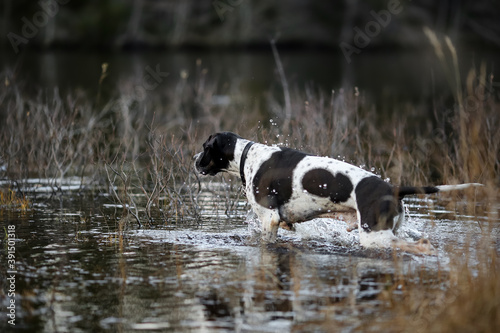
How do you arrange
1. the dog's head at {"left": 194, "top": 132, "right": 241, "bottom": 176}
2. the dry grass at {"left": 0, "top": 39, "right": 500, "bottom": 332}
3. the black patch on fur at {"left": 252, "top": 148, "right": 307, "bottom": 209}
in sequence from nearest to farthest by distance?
the dry grass at {"left": 0, "top": 39, "right": 500, "bottom": 332} → the black patch on fur at {"left": 252, "top": 148, "right": 307, "bottom": 209} → the dog's head at {"left": 194, "top": 132, "right": 241, "bottom": 176}

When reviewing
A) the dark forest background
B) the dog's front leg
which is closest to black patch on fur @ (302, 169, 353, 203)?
the dog's front leg

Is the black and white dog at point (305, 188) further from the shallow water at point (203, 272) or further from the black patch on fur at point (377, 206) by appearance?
the shallow water at point (203, 272)

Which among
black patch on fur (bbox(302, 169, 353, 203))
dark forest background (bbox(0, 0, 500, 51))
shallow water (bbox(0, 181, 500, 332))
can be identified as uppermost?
dark forest background (bbox(0, 0, 500, 51))

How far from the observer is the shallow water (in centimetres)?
535

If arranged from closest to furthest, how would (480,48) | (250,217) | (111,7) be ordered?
1. (250,217)
2. (480,48)
3. (111,7)

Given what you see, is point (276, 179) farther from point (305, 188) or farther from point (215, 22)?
point (215, 22)

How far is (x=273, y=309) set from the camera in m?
5.54

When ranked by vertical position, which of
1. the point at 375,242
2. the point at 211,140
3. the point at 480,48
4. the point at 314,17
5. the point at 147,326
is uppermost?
the point at 314,17

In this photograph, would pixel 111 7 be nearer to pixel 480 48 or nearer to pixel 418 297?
pixel 480 48

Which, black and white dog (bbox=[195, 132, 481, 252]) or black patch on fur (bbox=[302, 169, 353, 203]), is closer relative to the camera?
black and white dog (bbox=[195, 132, 481, 252])

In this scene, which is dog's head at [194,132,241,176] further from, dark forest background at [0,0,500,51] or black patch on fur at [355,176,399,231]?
dark forest background at [0,0,500,51]

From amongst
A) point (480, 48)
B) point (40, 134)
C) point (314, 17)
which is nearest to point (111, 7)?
point (314, 17)

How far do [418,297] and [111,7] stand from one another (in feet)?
214

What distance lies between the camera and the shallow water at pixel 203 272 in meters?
5.35
